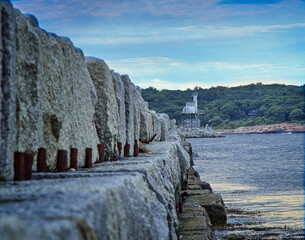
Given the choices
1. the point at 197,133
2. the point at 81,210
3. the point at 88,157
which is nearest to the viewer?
the point at 81,210

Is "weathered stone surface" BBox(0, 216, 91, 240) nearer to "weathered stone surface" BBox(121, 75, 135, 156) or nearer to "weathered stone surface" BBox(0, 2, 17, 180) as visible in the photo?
"weathered stone surface" BBox(0, 2, 17, 180)

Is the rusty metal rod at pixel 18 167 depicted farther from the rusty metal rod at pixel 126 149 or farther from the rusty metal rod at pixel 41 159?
the rusty metal rod at pixel 126 149

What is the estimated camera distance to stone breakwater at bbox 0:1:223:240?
1.44 meters

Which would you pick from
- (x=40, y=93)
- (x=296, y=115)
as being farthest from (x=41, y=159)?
(x=296, y=115)

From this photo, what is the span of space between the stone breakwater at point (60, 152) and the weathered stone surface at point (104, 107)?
1 centimetres

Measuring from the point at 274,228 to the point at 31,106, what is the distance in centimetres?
742

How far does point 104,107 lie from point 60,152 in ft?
4.85

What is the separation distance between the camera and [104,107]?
4.52 m

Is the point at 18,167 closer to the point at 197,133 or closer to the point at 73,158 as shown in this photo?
the point at 73,158

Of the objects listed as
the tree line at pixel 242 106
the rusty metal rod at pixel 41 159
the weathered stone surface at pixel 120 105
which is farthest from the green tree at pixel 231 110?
the rusty metal rod at pixel 41 159

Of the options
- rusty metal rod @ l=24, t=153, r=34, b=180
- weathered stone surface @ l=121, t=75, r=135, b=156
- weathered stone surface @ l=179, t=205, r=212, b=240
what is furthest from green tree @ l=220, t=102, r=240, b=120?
rusty metal rod @ l=24, t=153, r=34, b=180

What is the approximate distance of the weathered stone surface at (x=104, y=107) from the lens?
4539 mm

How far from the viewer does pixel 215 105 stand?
13012 centimetres

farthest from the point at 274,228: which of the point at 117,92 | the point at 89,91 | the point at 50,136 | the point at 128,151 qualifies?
the point at 50,136
